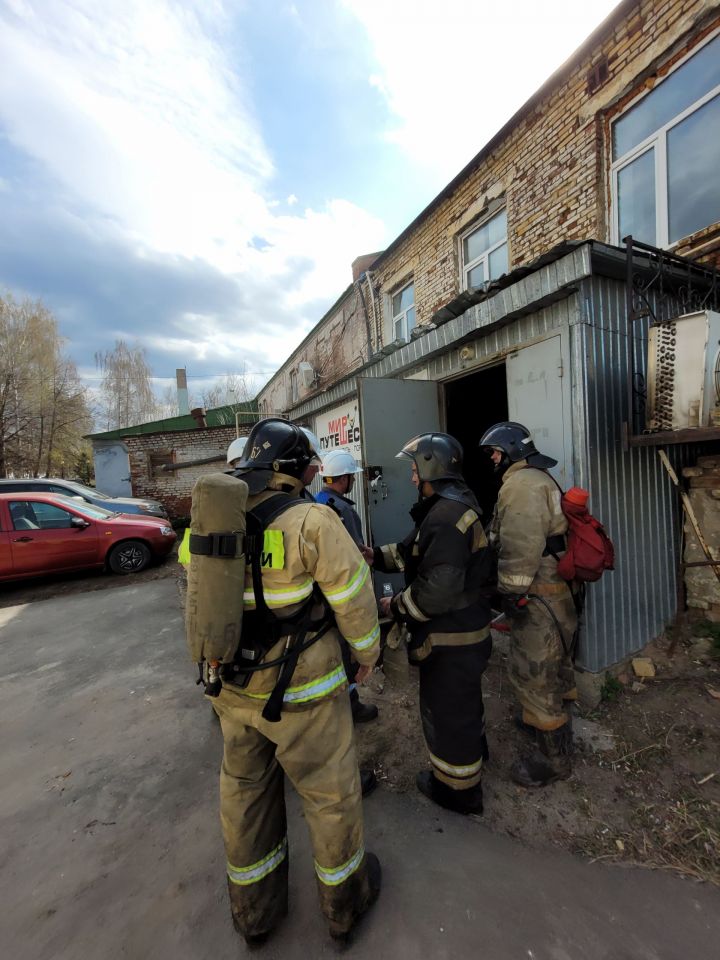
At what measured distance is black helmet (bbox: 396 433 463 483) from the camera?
90.0 inches

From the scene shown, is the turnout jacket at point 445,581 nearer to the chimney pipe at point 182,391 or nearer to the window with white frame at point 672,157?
the window with white frame at point 672,157

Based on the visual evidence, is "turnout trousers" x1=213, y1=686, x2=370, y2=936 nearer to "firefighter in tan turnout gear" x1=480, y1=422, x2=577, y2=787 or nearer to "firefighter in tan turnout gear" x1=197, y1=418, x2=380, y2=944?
"firefighter in tan turnout gear" x1=197, y1=418, x2=380, y2=944

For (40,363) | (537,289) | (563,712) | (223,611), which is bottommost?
(563,712)

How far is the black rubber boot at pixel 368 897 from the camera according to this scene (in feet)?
5.23

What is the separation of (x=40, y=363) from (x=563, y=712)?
23.0 meters

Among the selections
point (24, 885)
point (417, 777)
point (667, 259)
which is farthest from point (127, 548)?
point (667, 259)

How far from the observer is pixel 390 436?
14.1 ft

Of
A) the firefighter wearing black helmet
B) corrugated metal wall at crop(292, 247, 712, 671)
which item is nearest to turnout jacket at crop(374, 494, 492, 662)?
the firefighter wearing black helmet

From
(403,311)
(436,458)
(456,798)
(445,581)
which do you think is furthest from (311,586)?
(403,311)

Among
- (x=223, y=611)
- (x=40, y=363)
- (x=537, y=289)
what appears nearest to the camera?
(x=223, y=611)

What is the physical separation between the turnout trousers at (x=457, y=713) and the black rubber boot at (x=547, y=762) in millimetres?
385

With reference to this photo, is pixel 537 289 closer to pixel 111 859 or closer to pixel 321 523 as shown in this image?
pixel 321 523

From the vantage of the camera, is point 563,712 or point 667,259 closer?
point 563,712

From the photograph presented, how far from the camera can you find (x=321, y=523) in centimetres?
157
